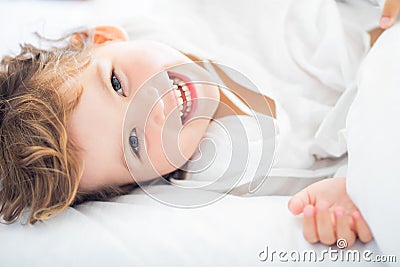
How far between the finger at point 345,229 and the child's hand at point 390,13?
0.94ft

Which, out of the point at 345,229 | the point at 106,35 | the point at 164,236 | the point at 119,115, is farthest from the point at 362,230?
the point at 106,35

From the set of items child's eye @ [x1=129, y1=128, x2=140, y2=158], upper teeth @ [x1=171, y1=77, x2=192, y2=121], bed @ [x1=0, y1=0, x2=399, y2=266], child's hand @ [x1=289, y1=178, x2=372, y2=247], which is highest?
upper teeth @ [x1=171, y1=77, x2=192, y2=121]

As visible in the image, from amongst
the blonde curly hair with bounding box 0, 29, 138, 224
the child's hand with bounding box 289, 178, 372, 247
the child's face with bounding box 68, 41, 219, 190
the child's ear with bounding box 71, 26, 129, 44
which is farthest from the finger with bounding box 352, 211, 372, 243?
the child's ear with bounding box 71, 26, 129, 44

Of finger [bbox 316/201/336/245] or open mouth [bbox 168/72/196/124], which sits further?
open mouth [bbox 168/72/196/124]

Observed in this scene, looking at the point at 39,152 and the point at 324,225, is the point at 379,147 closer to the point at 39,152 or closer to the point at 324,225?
the point at 324,225

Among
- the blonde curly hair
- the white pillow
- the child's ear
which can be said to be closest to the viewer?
the white pillow

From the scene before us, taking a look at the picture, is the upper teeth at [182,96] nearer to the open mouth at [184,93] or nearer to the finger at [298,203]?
the open mouth at [184,93]

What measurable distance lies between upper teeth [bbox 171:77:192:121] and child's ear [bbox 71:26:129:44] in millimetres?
199

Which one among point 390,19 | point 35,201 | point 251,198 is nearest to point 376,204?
point 251,198

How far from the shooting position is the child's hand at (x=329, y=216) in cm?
61

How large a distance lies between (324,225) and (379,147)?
11cm

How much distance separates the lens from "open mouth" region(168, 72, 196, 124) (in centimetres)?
71

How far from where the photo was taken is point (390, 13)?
734 mm

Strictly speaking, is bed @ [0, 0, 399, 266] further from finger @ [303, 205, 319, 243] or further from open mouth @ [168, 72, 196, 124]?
open mouth @ [168, 72, 196, 124]
